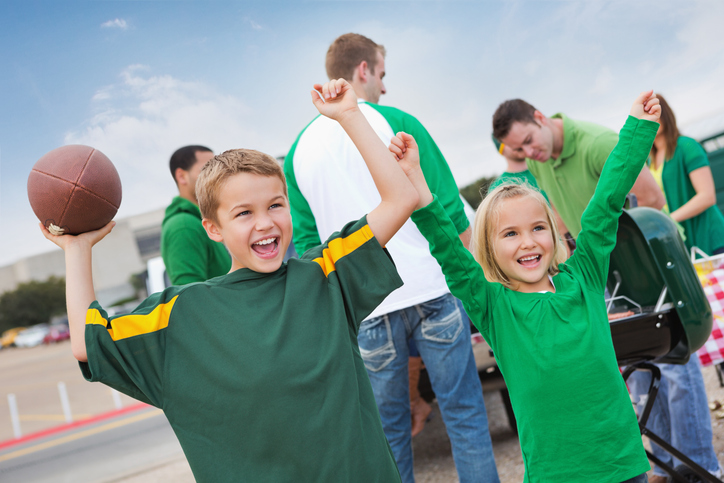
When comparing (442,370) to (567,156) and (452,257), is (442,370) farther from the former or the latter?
(567,156)

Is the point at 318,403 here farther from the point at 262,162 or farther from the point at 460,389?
the point at 460,389

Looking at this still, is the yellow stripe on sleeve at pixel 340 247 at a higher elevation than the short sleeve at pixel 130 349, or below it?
higher

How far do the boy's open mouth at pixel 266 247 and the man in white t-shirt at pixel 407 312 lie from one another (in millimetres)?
832

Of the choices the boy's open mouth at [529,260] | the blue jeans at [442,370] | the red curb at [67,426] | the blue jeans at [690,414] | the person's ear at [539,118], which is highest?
the person's ear at [539,118]

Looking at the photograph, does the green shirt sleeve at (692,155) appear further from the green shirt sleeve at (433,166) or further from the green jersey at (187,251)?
the green jersey at (187,251)

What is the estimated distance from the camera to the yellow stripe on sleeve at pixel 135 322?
1451 mm

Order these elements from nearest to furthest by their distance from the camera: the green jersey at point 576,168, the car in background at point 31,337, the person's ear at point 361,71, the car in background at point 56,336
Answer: the person's ear at point 361,71 < the green jersey at point 576,168 < the car in background at point 56,336 < the car in background at point 31,337

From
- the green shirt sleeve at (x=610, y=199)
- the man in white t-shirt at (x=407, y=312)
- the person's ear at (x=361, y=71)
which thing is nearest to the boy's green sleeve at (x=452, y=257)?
the green shirt sleeve at (x=610, y=199)

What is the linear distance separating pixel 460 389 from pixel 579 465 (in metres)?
0.74

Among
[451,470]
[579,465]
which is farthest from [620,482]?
[451,470]

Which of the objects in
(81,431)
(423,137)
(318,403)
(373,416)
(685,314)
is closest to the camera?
(318,403)

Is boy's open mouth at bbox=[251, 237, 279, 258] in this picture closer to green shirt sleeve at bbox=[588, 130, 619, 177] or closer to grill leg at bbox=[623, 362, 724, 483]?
grill leg at bbox=[623, 362, 724, 483]

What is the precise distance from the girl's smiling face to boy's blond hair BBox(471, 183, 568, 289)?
0.9 inches

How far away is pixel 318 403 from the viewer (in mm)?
1517
